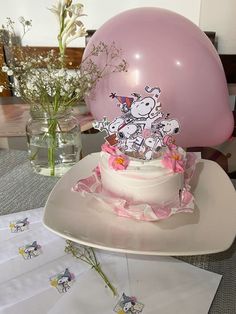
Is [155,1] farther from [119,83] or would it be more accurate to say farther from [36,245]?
[36,245]

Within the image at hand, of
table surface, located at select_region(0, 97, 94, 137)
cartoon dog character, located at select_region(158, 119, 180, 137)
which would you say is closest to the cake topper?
cartoon dog character, located at select_region(158, 119, 180, 137)

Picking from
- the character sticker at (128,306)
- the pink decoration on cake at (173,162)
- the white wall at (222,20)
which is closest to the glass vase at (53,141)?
the pink decoration on cake at (173,162)

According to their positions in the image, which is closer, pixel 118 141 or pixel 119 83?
pixel 118 141

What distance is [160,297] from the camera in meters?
0.51

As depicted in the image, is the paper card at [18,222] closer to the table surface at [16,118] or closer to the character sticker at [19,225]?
the character sticker at [19,225]

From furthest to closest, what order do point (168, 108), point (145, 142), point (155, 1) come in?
point (155, 1) < point (168, 108) < point (145, 142)

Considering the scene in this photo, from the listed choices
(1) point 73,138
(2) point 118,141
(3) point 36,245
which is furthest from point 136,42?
(3) point 36,245

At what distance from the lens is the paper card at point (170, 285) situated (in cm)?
49

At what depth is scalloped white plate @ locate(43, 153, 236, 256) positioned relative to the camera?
21.1 inches

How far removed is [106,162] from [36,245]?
20 centimetres

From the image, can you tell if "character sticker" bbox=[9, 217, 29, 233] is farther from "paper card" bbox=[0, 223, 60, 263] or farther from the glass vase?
the glass vase

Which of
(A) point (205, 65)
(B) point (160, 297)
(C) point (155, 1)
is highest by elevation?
(C) point (155, 1)

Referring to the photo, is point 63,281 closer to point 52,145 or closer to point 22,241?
point 22,241

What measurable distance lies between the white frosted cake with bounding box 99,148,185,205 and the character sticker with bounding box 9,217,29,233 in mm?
198
